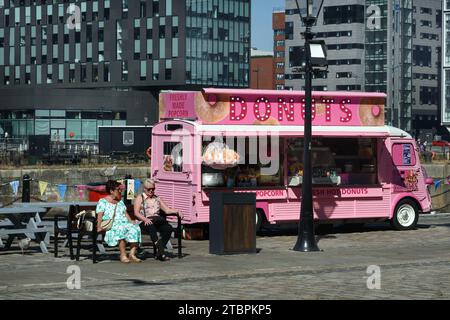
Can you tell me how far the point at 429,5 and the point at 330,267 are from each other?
14816 centimetres

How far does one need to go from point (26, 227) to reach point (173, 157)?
16.3ft

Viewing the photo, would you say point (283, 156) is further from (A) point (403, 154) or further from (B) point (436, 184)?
(B) point (436, 184)

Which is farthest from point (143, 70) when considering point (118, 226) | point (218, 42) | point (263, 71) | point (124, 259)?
point (124, 259)

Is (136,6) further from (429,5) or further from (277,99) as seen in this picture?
(277,99)

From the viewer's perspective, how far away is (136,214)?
639 inches

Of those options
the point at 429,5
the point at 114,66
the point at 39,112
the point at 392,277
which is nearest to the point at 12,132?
the point at 39,112

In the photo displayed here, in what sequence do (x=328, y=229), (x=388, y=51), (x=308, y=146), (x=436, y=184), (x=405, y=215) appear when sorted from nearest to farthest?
(x=308, y=146)
(x=405, y=215)
(x=328, y=229)
(x=436, y=184)
(x=388, y=51)

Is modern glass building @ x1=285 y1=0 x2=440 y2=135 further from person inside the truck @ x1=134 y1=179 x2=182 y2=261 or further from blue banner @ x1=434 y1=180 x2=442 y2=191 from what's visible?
person inside the truck @ x1=134 y1=179 x2=182 y2=261

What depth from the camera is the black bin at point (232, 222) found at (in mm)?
16750

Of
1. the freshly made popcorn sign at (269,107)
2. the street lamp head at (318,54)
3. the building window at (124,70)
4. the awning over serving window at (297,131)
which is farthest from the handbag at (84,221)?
the building window at (124,70)

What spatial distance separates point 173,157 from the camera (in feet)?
70.5

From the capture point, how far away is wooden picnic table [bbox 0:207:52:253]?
16.8m

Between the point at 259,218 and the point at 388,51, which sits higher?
the point at 388,51

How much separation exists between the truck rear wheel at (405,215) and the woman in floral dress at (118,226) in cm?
889
